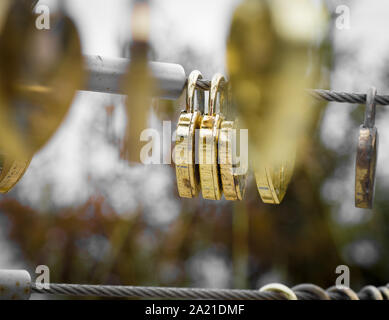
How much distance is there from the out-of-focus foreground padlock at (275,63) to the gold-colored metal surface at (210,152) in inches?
12.8

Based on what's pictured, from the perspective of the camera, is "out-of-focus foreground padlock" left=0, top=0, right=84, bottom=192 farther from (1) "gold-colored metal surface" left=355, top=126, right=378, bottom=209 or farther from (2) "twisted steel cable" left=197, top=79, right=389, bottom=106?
(1) "gold-colored metal surface" left=355, top=126, right=378, bottom=209

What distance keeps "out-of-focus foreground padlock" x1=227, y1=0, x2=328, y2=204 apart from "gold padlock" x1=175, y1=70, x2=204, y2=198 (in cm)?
34

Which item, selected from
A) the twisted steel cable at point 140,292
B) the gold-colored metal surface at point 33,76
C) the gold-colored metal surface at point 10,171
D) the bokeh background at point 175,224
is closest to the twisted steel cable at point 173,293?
the twisted steel cable at point 140,292

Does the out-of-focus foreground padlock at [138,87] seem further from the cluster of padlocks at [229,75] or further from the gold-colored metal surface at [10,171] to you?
the gold-colored metal surface at [10,171]

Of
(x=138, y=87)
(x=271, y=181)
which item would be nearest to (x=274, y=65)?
(x=138, y=87)

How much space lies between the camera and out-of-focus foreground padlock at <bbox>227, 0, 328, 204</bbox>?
329mm

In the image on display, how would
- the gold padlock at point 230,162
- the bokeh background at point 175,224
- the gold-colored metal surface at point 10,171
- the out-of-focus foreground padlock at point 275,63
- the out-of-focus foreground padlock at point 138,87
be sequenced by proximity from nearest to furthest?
the out-of-focus foreground padlock at point 275,63, the out-of-focus foreground padlock at point 138,87, the gold-colored metal surface at point 10,171, the gold padlock at point 230,162, the bokeh background at point 175,224

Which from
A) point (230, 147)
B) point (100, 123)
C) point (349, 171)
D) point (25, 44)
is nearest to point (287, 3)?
point (25, 44)

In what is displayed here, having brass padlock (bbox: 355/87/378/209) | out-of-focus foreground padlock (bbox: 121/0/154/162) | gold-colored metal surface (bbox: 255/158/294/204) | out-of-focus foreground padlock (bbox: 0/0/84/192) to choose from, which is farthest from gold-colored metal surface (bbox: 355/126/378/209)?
out-of-focus foreground padlock (bbox: 0/0/84/192)

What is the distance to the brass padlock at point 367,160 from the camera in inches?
29.0

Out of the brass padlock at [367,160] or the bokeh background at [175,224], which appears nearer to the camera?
the brass padlock at [367,160]

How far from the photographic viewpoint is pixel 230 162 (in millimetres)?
711
